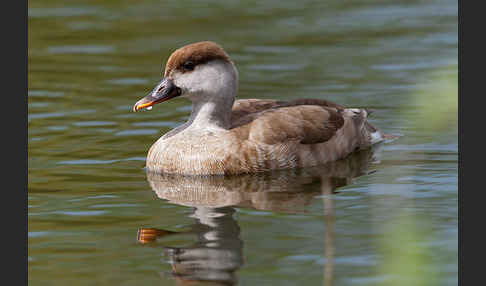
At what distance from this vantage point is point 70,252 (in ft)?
21.2

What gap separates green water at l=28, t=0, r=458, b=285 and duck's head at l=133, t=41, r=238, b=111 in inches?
38.2

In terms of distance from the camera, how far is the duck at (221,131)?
9250mm

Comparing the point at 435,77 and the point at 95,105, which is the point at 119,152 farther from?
the point at 435,77

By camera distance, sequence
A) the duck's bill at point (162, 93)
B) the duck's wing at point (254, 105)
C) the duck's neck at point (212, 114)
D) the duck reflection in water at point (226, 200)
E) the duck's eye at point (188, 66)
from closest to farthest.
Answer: the duck reflection in water at point (226, 200), the duck's bill at point (162, 93), the duck's eye at point (188, 66), the duck's neck at point (212, 114), the duck's wing at point (254, 105)

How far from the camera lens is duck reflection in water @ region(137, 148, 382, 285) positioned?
586 cm

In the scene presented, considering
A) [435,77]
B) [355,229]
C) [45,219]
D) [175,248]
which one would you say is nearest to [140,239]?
[175,248]

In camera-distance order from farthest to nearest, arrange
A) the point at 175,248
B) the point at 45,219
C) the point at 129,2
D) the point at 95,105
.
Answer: the point at 129,2 < the point at 95,105 < the point at 45,219 < the point at 175,248

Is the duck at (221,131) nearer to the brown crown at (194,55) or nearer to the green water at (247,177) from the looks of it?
the brown crown at (194,55)

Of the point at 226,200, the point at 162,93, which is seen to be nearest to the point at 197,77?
the point at 162,93

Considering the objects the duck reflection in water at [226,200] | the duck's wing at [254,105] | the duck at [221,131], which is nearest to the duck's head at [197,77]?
the duck at [221,131]

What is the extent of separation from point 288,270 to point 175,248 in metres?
1.09

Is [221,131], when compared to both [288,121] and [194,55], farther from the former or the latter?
[194,55]

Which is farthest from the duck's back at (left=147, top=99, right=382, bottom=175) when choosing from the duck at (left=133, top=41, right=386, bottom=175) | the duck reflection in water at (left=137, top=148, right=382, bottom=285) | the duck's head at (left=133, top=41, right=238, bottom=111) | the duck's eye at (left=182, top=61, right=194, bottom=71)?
the duck's eye at (left=182, top=61, right=194, bottom=71)

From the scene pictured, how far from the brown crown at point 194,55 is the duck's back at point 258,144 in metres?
0.78
